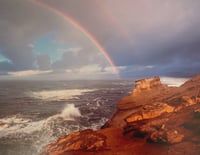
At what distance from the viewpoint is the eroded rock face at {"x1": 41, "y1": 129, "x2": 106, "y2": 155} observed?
47.2ft

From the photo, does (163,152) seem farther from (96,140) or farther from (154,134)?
(96,140)

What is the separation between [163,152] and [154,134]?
1757 mm

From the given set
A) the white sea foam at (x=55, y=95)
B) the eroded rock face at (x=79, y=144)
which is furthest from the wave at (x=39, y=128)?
the white sea foam at (x=55, y=95)

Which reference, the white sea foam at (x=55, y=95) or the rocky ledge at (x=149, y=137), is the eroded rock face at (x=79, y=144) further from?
the white sea foam at (x=55, y=95)

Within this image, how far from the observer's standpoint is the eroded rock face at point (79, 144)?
1440cm

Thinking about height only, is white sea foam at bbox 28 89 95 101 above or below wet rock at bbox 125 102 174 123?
below

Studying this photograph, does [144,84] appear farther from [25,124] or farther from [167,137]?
[167,137]

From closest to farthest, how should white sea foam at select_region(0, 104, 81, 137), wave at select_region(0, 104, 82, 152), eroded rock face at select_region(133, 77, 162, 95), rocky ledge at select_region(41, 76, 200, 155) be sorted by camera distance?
1. rocky ledge at select_region(41, 76, 200, 155)
2. wave at select_region(0, 104, 82, 152)
3. white sea foam at select_region(0, 104, 81, 137)
4. eroded rock face at select_region(133, 77, 162, 95)

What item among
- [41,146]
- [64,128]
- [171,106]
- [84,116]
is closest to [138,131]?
[171,106]

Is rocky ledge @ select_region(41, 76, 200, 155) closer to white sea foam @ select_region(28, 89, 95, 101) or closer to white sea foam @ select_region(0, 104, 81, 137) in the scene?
white sea foam @ select_region(0, 104, 81, 137)

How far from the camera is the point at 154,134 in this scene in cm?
1416

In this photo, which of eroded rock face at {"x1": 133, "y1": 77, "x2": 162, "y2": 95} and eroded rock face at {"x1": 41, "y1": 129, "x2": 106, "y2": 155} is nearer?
eroded rock face at {"x1": 41, "y1": 129, "x2": 106, "y2": 155}

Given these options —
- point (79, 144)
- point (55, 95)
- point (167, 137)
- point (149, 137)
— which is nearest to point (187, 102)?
point (149, 137)

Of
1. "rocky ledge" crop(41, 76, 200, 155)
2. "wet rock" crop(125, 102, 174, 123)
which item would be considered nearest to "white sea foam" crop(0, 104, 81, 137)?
"rocky ledge" crop(41, 76, 200, 155)
